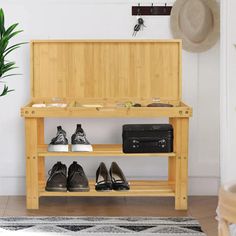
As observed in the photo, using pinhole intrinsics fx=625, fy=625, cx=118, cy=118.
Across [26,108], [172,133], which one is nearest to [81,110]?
[26,108]

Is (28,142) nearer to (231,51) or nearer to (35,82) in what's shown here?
(35,82)

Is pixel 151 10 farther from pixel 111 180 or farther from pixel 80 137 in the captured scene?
pixel 111 180

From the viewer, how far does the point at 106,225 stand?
12.0 feet

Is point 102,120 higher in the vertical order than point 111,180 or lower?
higher

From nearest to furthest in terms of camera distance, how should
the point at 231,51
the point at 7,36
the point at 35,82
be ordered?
the point at 231,51 → the point at 7,36 → the point at 35,82

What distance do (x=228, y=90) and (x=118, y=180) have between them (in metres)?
0.99

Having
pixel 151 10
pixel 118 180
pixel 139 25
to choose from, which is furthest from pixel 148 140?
pixel 151 10

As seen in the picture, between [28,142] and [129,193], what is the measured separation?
2.36 ft

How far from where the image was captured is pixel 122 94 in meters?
4.34

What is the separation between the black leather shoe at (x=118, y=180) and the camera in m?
4.02

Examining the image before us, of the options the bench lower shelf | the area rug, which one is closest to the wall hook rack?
the bench lower shelf

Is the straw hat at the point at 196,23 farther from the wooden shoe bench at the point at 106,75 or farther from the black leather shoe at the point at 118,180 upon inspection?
the black leather shoe at the point at 118,180

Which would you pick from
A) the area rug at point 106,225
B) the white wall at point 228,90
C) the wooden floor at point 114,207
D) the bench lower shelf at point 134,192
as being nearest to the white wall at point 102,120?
the wooden floor at point 114,207

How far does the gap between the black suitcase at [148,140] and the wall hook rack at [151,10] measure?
0.88 m
